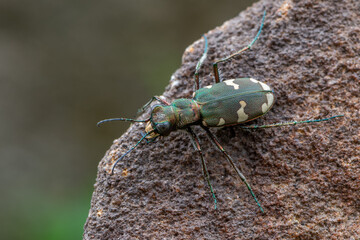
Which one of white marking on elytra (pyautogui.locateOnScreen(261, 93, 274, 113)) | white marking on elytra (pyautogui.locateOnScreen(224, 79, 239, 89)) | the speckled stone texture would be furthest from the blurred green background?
white marking on elytra (pyautogui.locateOnScreen(261, 93, 274, 113))

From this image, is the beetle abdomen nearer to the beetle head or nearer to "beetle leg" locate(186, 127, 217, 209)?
"beetle leg" locate(186, 127, 217, 209)

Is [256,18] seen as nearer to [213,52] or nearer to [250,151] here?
[213,52]

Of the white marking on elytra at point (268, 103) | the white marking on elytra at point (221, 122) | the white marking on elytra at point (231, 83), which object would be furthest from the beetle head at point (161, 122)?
the white marking on elytra at point (268, 103)

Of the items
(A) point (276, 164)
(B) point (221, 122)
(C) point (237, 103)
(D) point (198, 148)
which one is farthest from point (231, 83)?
(A) point (276, 164)

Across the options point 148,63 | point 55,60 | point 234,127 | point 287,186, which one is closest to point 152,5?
point 148,63

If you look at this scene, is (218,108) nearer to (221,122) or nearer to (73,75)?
(221,122)

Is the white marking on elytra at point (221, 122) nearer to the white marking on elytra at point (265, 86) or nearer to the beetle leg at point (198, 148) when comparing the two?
the beetle leg at point (198, 148)
